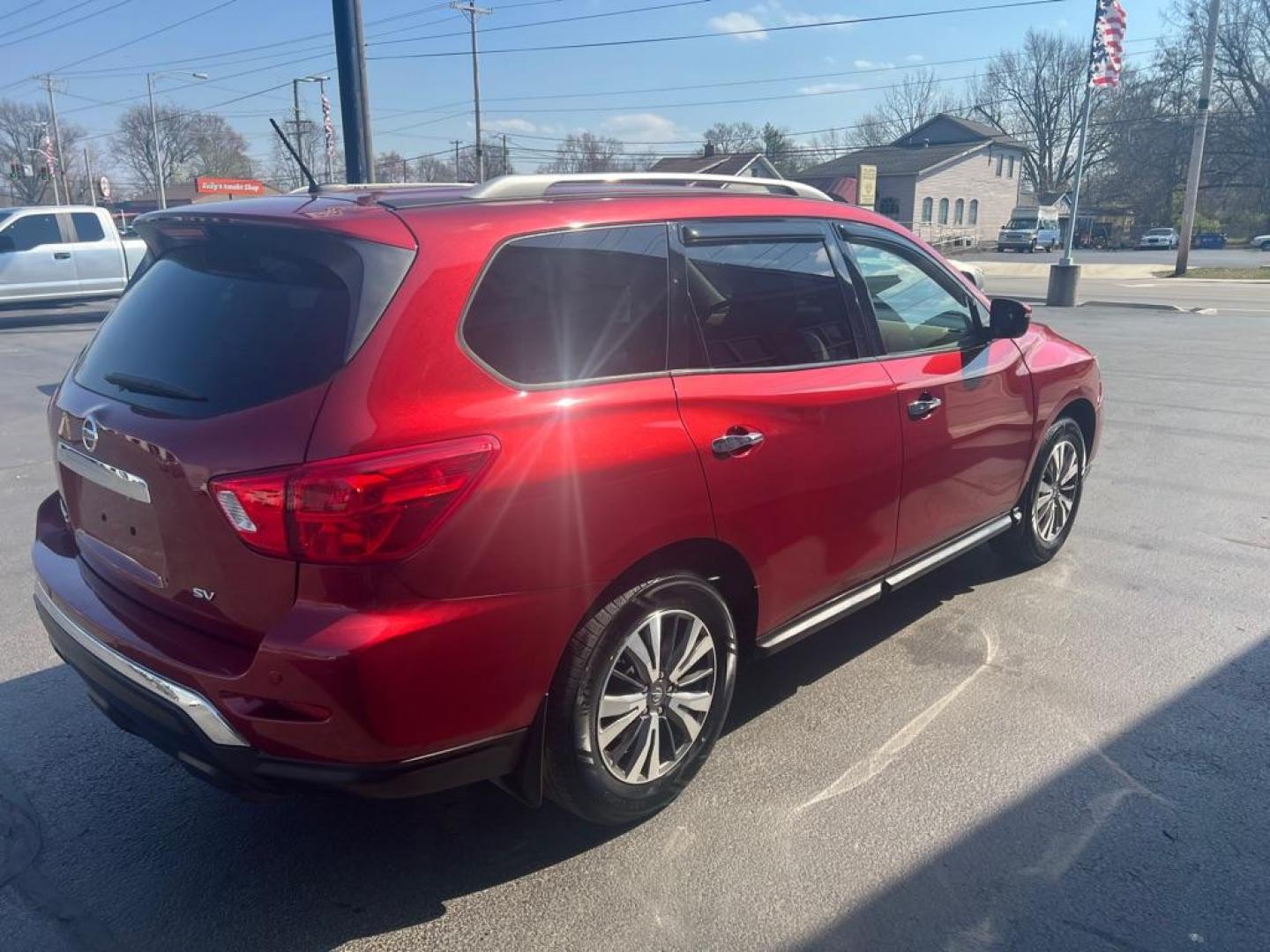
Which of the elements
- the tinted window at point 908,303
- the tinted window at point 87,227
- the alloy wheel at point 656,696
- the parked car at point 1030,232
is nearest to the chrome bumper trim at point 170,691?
the alloy wheel at point 656,696

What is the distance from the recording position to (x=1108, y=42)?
60.9ft

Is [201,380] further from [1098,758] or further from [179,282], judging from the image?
[1098,758]

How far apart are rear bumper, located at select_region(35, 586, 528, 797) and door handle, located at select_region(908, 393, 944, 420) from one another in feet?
6.51

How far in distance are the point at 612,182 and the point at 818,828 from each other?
6.96 feet

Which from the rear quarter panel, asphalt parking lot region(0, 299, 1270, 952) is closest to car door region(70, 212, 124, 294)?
asphalt parking lot region(0, 299, 1270, 952)

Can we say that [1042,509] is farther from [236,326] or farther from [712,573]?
[236,326]

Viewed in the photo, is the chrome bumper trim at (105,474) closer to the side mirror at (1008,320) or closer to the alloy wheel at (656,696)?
the alloy wheel at (656,696)

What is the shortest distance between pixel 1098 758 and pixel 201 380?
3.05 meters

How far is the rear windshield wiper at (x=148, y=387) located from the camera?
2432mm

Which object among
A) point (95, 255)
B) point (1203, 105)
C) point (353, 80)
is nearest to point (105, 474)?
point (353, 80)

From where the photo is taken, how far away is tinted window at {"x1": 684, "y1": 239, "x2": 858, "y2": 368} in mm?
3016

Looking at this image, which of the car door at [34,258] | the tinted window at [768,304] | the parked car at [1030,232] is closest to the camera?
the tinted window at [768,304]

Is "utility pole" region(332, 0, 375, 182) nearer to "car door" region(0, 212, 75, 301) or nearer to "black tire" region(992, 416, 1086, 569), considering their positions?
"black tire" region(992, 416, 1086, 569)

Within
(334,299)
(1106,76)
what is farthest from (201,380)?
(1106,76)
